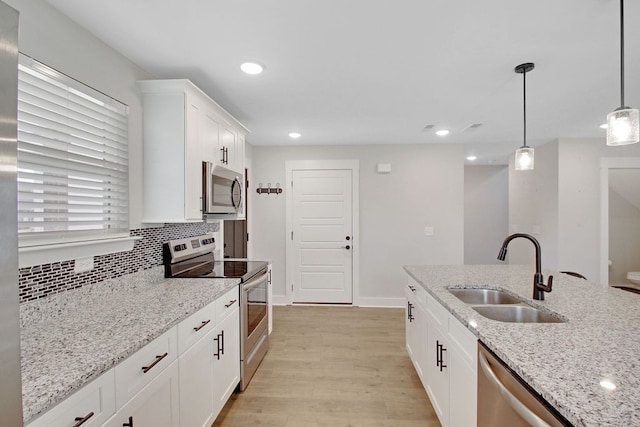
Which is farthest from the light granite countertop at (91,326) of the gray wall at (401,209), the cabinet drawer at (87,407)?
the gray wall at (401,209)

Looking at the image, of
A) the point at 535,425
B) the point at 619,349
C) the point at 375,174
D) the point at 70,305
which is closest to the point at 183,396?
the point at 70,305

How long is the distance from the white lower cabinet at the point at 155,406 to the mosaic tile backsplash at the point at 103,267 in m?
0.70

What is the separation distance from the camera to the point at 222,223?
3482 millimetres

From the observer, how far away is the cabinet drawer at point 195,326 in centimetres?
151

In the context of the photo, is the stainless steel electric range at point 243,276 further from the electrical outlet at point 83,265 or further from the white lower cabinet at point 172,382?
the electrical outlet at point 83,265

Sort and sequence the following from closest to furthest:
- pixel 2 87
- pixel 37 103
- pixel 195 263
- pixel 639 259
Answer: pixel 2 87 → pixel 37 103 → pixel 195 263 → pixel 639 259

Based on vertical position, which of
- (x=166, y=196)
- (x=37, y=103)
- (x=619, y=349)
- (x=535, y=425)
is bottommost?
(x=535, y=425)

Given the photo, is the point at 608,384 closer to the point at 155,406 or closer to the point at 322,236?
the point at 155,406

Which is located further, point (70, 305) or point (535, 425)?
point (70, 305)

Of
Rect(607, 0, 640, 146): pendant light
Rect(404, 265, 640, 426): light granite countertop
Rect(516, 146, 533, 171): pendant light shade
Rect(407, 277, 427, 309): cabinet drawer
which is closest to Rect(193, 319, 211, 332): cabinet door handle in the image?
Rect(404, 265, 640, 426): light granite countertop

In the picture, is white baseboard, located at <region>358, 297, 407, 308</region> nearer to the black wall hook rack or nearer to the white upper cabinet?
the black wall hook rack

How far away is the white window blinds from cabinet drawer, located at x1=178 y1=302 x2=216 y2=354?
74cm

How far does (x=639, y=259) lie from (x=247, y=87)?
597 centimetres

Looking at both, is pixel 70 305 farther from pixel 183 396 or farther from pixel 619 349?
pixel 619 349
